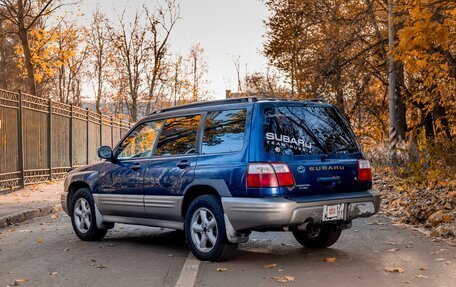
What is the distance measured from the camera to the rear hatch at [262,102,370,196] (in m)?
6.99

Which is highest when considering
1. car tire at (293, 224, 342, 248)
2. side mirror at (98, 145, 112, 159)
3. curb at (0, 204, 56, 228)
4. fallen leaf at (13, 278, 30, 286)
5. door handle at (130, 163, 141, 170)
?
side mirror at (98, 145, 112, 159)

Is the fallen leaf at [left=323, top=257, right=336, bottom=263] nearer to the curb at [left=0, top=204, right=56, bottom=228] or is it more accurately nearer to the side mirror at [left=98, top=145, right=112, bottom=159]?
the side mirror at [left=98, top=145, right=112, bottom=159]

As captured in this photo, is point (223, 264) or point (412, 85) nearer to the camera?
point (223, 264)

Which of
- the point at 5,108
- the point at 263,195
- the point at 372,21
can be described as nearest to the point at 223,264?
the point at 263,195

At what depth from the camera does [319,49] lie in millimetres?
27078

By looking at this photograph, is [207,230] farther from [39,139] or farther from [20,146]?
[39,139]

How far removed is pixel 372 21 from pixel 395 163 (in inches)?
283

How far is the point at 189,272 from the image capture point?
6738mm

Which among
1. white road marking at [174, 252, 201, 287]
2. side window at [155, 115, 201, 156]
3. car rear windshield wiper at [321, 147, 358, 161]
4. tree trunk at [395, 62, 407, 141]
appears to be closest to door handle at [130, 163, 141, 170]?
side window at [155, 115, 201, 156]

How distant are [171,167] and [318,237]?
6.90ft

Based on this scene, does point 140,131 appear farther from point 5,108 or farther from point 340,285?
point 5,108

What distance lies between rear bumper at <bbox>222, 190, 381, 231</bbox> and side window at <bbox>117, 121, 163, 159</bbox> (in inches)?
72.0

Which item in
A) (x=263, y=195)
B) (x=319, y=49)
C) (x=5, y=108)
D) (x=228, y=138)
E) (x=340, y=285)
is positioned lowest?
(x=340, y=285)

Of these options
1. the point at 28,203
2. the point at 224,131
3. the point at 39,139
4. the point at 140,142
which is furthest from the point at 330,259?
the point at 39,139
